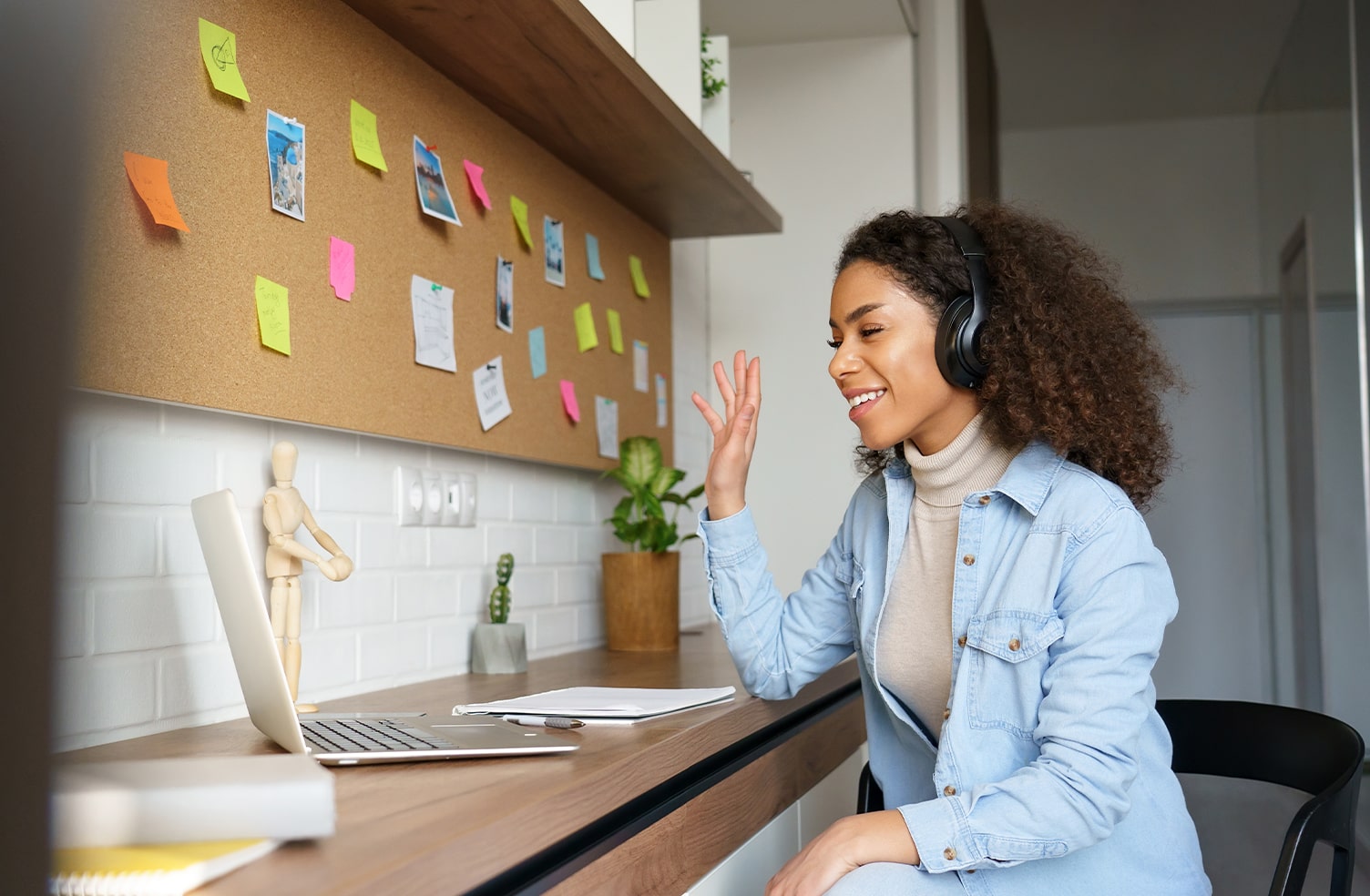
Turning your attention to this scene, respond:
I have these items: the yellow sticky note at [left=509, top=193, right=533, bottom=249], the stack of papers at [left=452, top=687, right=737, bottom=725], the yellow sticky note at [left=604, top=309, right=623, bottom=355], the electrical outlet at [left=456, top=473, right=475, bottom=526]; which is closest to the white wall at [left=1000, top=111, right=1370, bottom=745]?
the yellow sticky note at [left=604, top=309, right=623, bottom=355]

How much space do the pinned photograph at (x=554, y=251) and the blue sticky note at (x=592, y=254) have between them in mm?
111

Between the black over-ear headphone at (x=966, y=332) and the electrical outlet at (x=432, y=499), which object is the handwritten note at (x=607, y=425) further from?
the black over-ear headphone at (x=966, y=332)

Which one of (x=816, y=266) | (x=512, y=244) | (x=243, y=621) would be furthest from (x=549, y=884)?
(x=816, y=266)

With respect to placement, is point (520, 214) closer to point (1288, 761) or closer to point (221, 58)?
point (221, 58)

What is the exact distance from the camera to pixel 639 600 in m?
2.21

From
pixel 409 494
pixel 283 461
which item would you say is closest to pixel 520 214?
pixel 409 494

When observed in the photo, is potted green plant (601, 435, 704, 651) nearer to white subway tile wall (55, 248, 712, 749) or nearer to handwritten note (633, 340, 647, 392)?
white subway tile wall (55, 248, 712, 749)

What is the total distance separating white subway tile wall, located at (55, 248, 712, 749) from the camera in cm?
115

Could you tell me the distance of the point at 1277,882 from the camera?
109cm

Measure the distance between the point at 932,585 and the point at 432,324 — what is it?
82 cm

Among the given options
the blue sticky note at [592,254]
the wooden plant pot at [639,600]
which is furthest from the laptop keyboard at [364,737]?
the blue sticky note at [592,254]

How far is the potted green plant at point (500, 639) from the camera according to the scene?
1.81 meters

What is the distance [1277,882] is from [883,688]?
460 mm

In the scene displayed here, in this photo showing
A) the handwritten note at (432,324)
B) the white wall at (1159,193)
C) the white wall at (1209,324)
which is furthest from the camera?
the white wall at (1159,193)
